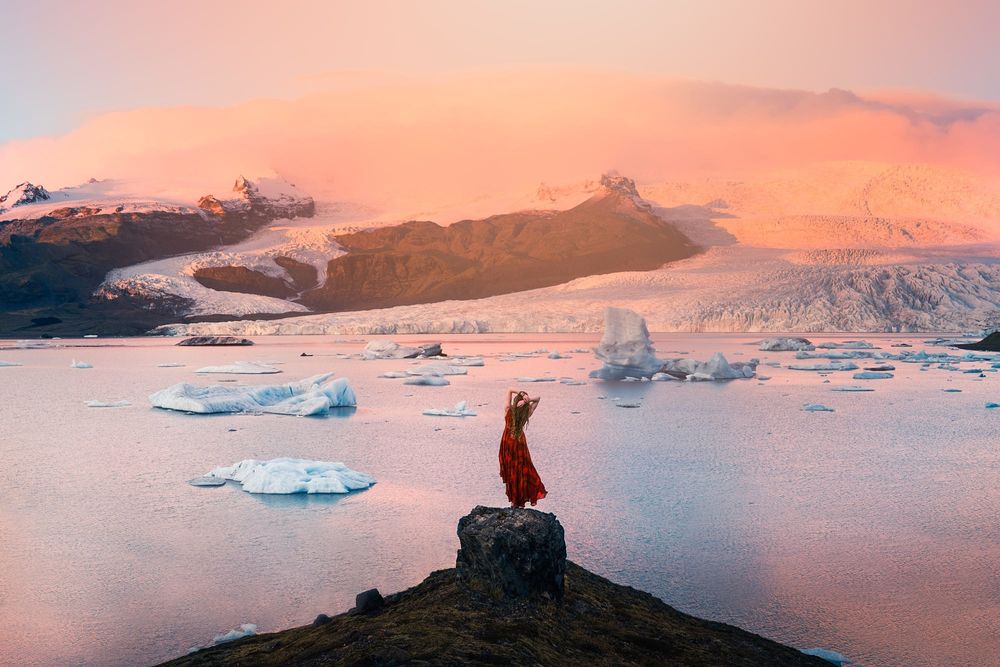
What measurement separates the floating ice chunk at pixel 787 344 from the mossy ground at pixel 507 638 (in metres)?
39.9

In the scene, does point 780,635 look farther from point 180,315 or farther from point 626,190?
point 626,190

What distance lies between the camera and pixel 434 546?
8672 mm

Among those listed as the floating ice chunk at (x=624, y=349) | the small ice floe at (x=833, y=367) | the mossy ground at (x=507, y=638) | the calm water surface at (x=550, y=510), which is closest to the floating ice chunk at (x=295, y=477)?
the calm water surface at (x=550, y=510)

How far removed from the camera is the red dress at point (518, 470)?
632 centimetres

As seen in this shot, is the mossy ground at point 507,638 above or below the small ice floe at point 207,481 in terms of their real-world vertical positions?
above

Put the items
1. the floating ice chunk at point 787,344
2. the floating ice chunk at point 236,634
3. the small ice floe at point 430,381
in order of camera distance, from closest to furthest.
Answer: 1. the floating ice chunk at point 236,634
2. the small ice floe at point 430,381
3. the floating ice chunk at point 787,344

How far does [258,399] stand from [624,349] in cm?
1426

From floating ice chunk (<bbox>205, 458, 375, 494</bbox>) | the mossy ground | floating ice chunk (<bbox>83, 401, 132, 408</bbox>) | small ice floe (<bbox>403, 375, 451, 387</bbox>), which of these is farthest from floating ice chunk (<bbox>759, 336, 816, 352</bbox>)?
the mossy ground

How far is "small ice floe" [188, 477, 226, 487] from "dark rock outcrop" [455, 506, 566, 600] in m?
7.38

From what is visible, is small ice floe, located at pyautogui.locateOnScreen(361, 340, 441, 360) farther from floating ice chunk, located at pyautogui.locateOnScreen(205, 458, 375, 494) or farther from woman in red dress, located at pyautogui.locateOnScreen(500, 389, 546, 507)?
woman in red dress, located at pyautogui.locateOnScreen(500, 389, 546, 507)

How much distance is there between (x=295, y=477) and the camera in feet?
37.8

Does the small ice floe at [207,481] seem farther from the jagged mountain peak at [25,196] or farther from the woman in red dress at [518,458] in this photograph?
the jagged mountain peak at [25,196]

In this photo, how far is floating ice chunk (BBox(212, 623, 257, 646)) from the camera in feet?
19.9

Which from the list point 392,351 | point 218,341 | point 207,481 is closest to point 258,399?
point 207,481
